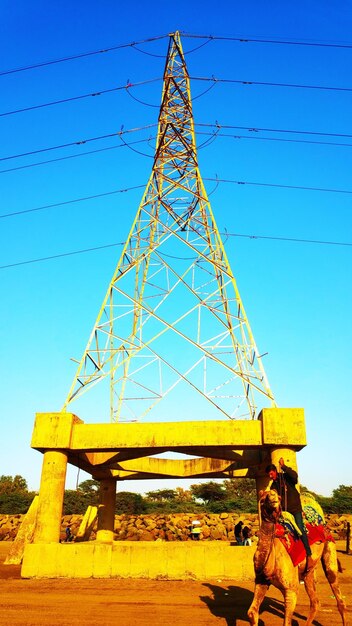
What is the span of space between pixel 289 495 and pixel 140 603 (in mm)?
4383

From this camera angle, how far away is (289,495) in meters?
8.92

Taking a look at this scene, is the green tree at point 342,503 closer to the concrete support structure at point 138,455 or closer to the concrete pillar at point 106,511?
the concrete pillar at point 106,511

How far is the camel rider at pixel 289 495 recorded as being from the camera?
8.73 metres

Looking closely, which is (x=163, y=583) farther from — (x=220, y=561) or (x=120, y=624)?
(x=120, y=624)

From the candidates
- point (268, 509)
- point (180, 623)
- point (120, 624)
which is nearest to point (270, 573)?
point (268, 509)

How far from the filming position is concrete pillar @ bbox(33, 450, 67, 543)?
13.9 meters

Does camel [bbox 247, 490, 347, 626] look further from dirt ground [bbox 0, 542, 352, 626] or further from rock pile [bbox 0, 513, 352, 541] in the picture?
rock pile [bbox 0, 513, 352, 541]

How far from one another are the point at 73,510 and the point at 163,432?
150 feet

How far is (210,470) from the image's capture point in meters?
21.5

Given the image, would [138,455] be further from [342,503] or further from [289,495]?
[342,503]

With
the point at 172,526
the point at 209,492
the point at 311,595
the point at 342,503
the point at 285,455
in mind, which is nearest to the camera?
the point at 311,595

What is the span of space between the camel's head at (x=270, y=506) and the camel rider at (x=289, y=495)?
0.90 m

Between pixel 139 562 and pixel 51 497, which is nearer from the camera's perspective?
pixel 139 562

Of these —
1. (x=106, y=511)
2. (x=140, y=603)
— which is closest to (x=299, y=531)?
(x=140, y=603)
